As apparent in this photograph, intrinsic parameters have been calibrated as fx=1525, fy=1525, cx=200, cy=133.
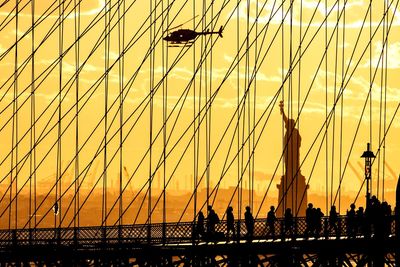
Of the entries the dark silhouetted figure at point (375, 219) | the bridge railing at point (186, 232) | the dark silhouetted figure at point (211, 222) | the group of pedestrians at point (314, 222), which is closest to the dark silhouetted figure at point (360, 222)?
the bridge railing at point (186, 232)

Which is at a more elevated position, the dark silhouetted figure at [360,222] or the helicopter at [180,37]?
the helicopter at [180,37]

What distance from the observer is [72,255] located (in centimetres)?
3512

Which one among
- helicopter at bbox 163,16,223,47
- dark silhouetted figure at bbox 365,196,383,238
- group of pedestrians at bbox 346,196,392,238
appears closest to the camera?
dark silhouetted figure at bbox 365,196,383,238

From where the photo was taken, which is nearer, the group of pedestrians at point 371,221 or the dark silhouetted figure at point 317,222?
the group of pedestrians at point 371,221

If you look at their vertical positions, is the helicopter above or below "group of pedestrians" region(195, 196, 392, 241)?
above

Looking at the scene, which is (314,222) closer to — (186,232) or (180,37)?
(186,232)

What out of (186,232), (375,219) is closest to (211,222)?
(186,232)

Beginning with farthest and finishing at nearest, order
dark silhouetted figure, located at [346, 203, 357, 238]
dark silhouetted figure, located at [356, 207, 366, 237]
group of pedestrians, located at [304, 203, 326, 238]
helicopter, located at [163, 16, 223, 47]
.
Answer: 1. helicopter, located at [163, 16, 223, 47]
2. group of pedestrians, located at [304, 203, 326, 238]
3. dark silhouetted figure, located at [346, 203, 357, 238]
4. dark silhouetted figure, located at [356, 207, 366, 237]

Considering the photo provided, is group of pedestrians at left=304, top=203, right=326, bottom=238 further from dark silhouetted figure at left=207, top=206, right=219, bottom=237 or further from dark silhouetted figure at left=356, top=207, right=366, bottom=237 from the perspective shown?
dark silhouetted figure at left=207, top=206, right=219, bottom=237

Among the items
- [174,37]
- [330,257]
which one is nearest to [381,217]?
[330,257]

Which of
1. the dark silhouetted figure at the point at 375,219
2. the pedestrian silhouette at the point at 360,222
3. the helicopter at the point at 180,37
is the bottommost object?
the dark silhouetted figure at the point at 375,219

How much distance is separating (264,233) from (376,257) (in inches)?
285

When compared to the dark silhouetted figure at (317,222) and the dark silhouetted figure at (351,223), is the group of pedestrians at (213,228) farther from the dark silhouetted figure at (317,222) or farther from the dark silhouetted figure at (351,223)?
the dark silhouetted figure at (351,223)

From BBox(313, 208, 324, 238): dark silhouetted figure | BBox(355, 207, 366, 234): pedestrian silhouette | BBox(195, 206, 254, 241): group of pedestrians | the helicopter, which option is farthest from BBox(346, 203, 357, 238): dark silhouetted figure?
the helicopter
